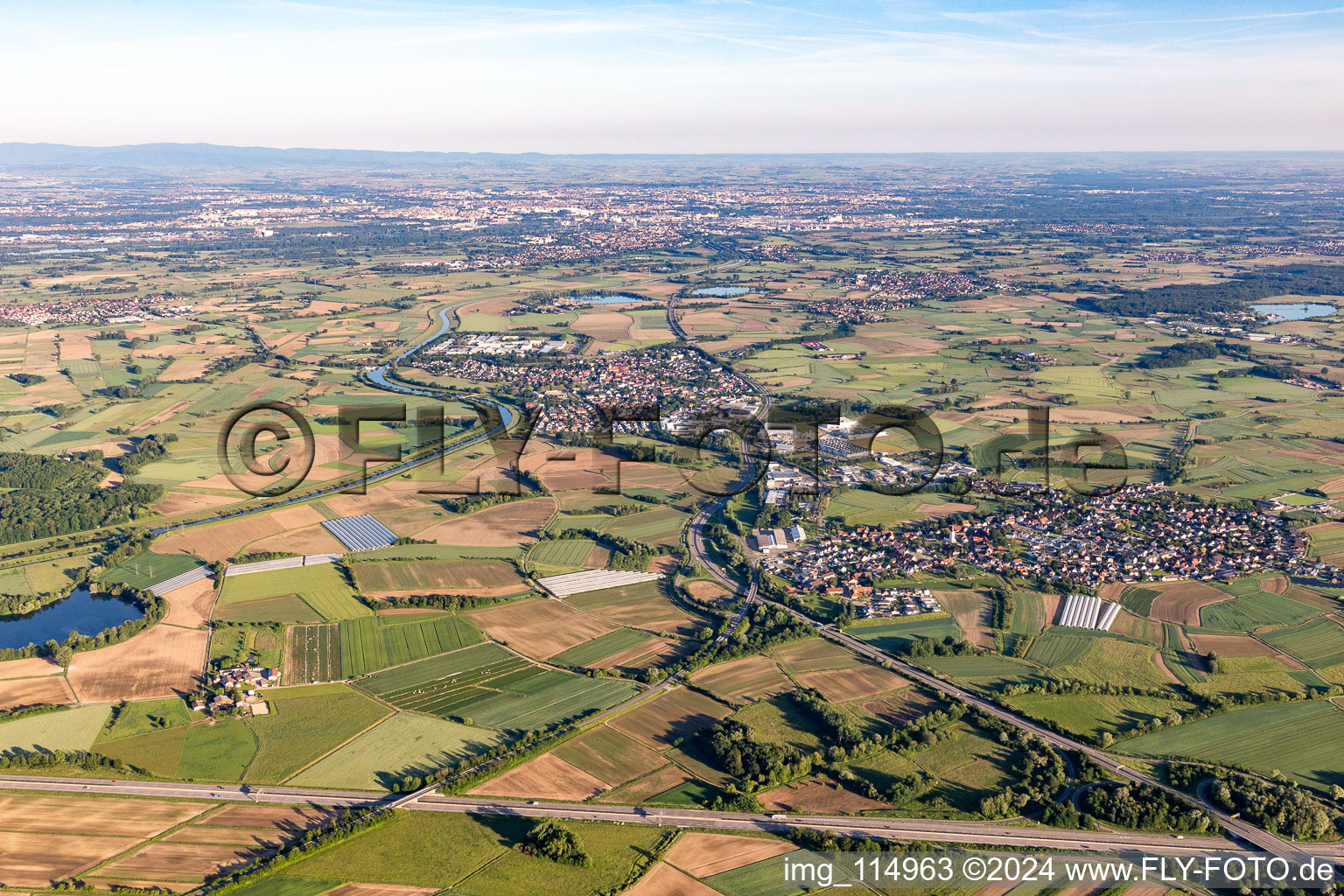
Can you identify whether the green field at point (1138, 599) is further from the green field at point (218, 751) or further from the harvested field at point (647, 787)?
the green field at point (218, 751)

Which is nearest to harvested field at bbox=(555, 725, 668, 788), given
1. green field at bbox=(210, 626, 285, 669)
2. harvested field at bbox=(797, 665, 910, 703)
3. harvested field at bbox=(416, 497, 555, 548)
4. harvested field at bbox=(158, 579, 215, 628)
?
harvested field at bbox=(797, 665, 910, 703)

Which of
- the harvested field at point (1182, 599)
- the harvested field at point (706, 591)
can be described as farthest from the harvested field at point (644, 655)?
the harvested field at point (1182, 599)

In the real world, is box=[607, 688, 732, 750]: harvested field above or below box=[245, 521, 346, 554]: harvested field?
below

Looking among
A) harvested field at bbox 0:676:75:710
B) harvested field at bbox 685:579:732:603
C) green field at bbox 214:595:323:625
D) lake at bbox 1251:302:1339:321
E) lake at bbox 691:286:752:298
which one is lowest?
harvested field at bbox 0:676:75:710

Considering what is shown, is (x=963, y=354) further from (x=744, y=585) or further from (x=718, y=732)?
(x=718, y=732)

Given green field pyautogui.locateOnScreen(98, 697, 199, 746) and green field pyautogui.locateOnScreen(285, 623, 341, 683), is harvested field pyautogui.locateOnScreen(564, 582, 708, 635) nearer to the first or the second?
green field pyautogui.locateOnScreen(285, 623, 341, 683)
